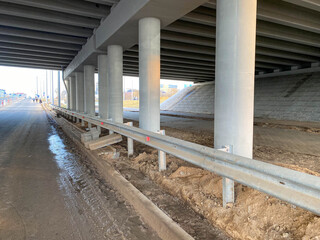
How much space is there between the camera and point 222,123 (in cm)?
457

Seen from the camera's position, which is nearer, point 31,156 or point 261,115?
point 31,156

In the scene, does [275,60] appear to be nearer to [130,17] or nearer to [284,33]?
[284,33]

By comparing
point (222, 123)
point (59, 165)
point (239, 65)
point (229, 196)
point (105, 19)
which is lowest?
point (59, 165)

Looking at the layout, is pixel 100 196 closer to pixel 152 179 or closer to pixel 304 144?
pixel 152 179

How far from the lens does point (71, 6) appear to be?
9.59m

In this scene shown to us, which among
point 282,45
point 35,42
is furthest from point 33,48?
point 282,45

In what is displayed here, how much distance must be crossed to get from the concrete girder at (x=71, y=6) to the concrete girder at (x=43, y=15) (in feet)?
3.44

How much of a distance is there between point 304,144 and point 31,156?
924 centimetres

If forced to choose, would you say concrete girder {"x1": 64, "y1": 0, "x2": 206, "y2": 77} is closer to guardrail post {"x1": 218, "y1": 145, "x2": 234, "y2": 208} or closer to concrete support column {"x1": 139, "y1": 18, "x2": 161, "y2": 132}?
concrete support column {"x1": 139, "y1": 18, "x2": 161, "y2": 132}

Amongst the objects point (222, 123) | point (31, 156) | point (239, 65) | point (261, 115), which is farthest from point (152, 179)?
point (261, 115)

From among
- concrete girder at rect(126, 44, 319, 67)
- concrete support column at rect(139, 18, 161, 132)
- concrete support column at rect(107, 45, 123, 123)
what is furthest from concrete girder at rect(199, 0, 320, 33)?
concrete girder at rect(126, 44, 319, 67)

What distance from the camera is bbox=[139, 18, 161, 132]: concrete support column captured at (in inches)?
303

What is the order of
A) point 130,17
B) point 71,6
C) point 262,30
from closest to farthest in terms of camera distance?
1. point 130,17
2. point 71,6
3. point 262,30

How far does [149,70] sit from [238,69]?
3.92 meters
